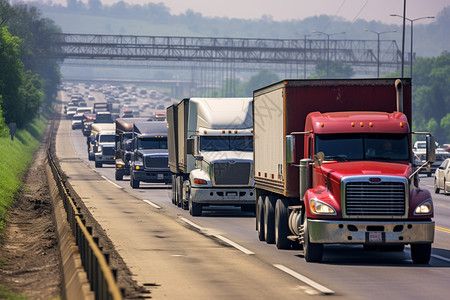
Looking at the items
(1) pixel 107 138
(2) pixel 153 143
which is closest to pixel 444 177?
(2) pixel 153 143

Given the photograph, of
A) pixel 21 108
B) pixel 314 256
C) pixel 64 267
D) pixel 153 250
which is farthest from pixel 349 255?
pixel 21 108

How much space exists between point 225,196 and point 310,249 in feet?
44.5

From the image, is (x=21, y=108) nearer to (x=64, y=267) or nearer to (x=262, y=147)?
(x=262, y=147)

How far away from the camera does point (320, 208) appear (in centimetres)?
1892

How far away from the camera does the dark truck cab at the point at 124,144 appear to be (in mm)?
56344

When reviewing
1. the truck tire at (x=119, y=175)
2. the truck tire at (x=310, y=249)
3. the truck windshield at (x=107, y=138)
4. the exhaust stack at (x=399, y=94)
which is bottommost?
the truck tire at (x=119, y=175)

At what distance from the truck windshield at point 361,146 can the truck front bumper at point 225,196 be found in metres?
13.1

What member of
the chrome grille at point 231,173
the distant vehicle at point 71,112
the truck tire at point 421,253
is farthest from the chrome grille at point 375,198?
the distant vehicle at point 71,112

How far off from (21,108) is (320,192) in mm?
77751

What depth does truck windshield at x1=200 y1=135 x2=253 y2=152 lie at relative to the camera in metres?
33.2

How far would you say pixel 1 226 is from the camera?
91.2ft

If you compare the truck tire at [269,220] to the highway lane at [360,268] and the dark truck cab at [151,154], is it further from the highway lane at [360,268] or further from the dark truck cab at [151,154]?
the dark truck cab at [151,154]

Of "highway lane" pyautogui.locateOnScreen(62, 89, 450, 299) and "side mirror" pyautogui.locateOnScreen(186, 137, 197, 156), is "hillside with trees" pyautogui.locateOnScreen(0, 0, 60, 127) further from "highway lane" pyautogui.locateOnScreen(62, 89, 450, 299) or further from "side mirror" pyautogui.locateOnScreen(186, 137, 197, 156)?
"highway lane" pyautogui.locateOnScreen(62, 89, 450, 299)

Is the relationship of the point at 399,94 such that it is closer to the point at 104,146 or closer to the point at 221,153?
the point at 221,153
